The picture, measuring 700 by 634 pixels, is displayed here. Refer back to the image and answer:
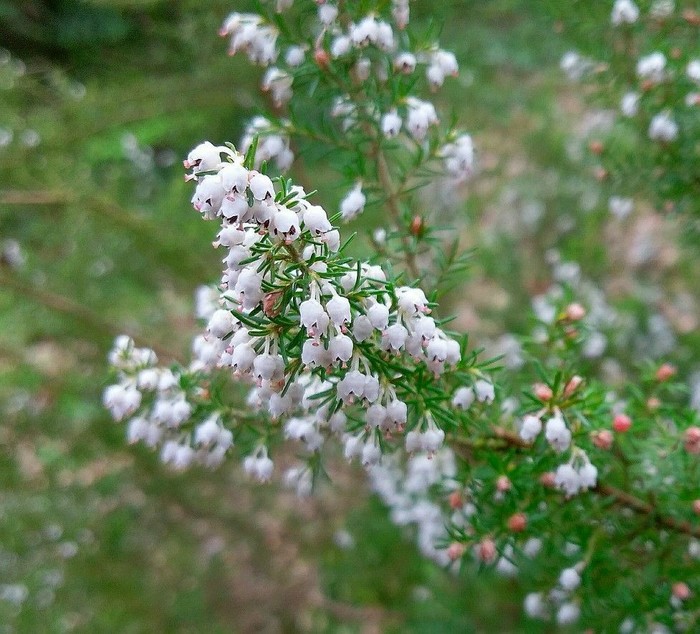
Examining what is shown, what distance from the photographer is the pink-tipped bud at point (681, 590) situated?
125 cm

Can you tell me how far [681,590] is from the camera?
125 cm

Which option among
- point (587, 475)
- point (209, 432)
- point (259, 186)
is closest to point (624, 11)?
point (587, 475)

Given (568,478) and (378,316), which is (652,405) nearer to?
(568,478)

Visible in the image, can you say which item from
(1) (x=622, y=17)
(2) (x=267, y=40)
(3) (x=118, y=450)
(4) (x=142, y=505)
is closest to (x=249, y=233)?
(2) (x=267, y=40)

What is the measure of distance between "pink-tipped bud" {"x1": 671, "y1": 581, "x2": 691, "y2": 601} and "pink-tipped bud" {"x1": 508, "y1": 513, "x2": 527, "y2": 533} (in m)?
0.35

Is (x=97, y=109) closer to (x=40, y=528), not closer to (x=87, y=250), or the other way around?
(x=87, y=250)

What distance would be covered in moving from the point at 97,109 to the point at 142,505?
2.22 metres

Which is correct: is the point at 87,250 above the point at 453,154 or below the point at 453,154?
above

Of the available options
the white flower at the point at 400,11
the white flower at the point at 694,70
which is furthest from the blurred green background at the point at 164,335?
the white flower at the point at 400,11

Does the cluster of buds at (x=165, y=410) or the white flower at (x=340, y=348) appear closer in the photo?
the white flower at (x=340, y=348)

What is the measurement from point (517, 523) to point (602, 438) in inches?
8.7

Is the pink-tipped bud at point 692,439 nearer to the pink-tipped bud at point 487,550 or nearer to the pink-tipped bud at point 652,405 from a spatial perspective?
the pink-tipped bud at point 652,405

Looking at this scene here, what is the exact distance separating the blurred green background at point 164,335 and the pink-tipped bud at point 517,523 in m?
1.34

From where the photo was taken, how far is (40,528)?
3127 mm
